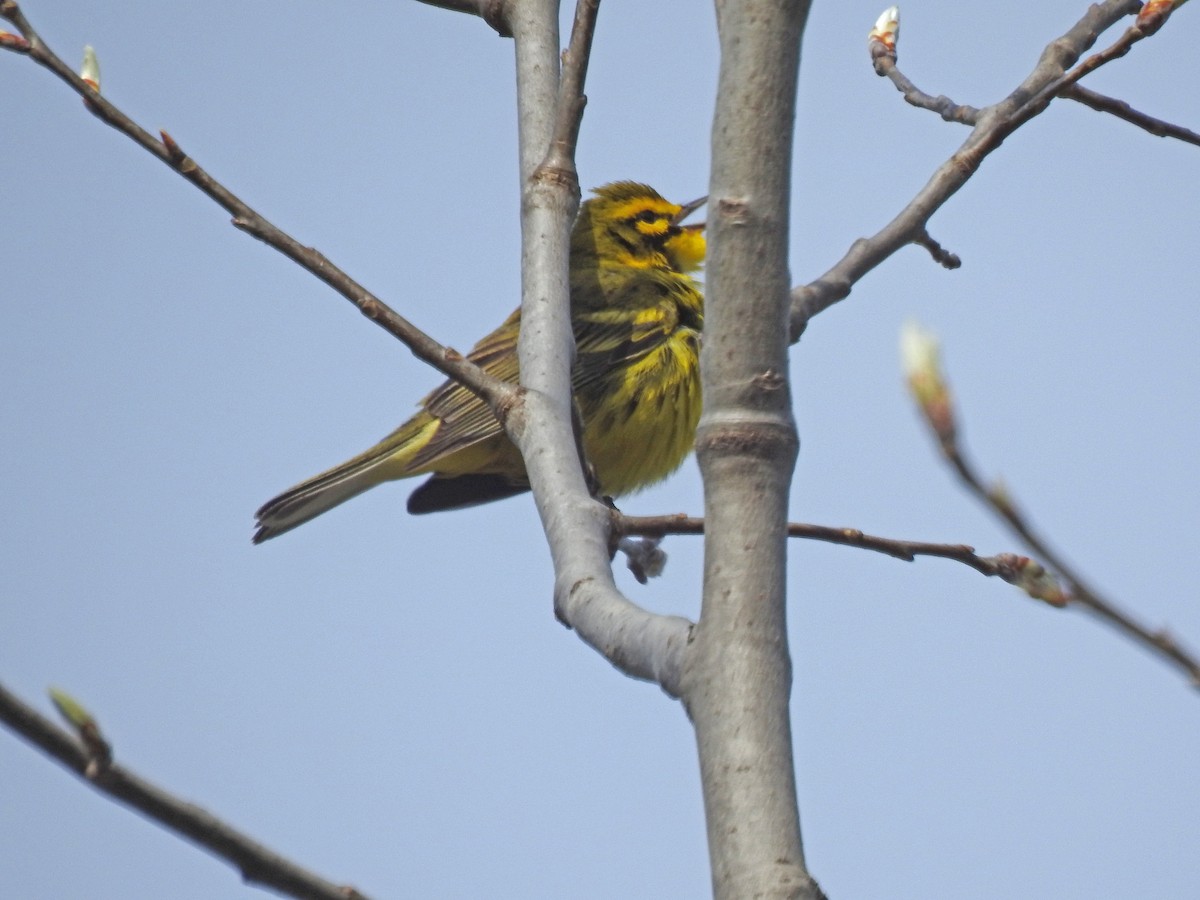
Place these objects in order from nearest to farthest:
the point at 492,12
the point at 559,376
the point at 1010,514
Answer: the point at 1010,514
the point at 559,376
the point at 492,12

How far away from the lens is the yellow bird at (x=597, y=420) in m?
6.76

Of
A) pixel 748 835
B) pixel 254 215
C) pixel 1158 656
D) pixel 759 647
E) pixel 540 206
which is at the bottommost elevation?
pixel 1158 656

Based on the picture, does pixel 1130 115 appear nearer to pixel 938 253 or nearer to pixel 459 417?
pixel 938 253

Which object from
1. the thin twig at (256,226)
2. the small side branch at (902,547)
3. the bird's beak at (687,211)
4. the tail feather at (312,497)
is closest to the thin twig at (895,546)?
the small side branch at (902,547)

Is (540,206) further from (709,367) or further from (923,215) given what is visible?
(709,367)

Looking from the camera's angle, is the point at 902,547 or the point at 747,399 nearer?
the point at 747,399

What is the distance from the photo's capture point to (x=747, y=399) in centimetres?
199

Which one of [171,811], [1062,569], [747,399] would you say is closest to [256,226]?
[747,399]

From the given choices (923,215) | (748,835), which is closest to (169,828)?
(748,835)

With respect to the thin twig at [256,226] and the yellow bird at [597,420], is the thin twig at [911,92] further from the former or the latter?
the yellow bird at [597,420]

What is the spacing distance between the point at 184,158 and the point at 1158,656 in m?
2.16

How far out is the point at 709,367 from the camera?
2041mm

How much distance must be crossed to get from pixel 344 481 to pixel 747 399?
5.09 meters

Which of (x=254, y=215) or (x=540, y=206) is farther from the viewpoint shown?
(x=540, y=206)
